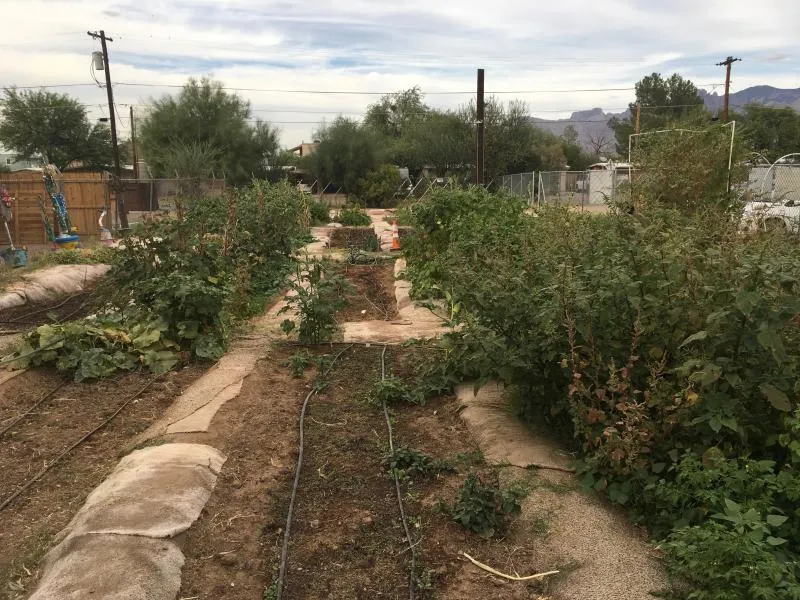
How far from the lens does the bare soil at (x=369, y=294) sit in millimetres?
9227

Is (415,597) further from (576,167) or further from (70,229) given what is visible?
(576,167)

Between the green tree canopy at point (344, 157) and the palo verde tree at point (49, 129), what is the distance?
1624 cm

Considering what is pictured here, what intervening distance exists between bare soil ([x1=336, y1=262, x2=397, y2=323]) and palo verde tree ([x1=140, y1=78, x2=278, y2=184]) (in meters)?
23.4

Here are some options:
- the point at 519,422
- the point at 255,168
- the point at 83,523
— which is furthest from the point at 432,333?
the point at 255,168

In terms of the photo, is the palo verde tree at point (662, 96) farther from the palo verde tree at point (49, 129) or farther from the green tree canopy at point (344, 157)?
the palo verde tree at point (49, 129)

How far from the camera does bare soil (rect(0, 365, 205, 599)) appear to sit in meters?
3.45

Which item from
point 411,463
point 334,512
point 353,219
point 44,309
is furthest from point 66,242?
point 334,512

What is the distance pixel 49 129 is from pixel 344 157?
784 inches

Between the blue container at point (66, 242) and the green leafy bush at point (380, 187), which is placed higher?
the green leafy bush at point (380, 187)

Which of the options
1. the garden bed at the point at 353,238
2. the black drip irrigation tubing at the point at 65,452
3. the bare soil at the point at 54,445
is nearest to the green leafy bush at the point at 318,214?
the garden bed at the point at 353,238

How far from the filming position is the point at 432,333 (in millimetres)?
7711

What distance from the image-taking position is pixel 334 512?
145 inches

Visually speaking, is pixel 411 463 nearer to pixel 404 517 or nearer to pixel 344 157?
pixel 404 517

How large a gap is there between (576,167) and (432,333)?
183 ft
